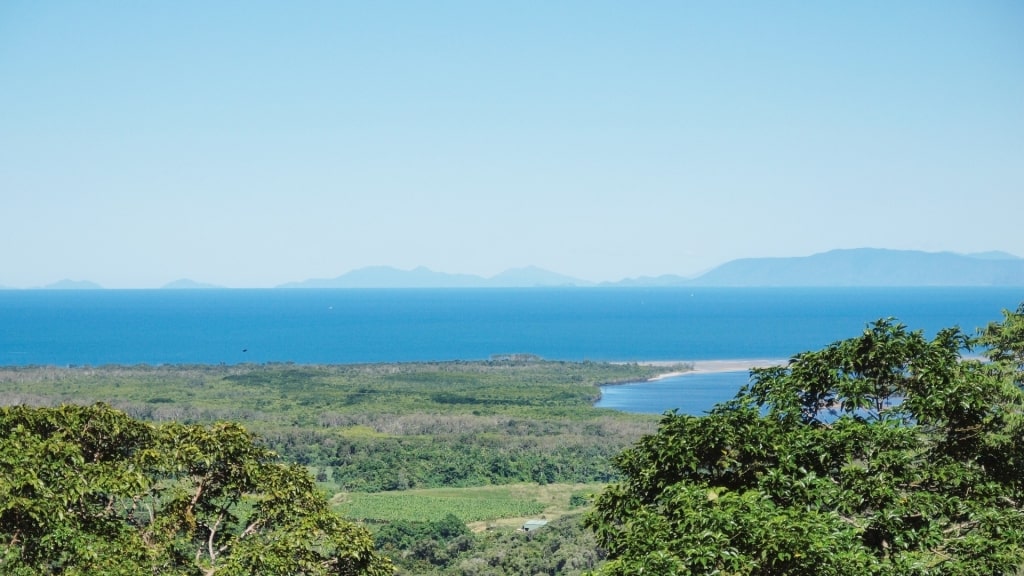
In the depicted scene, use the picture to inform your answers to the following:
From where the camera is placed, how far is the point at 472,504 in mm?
49094

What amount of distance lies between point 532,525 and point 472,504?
6.62 meters

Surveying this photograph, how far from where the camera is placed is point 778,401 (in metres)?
10.1

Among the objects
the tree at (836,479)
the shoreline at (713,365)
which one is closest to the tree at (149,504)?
the tree at (836,479)

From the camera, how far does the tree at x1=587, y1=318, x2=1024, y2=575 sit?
7348 mm

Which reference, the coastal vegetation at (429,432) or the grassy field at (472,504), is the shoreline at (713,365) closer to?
the coastal vegetation at (429,432)

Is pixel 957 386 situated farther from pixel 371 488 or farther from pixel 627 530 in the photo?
pixel 371 488

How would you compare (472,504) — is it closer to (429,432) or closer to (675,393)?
(429,432)

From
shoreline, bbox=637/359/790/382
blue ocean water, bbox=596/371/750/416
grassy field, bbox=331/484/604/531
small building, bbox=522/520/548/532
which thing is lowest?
grassy field, bbox=331/484/604/531

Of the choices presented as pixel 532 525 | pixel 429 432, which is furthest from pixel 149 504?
pixel 429 432

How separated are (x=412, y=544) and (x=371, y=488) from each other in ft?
50.0

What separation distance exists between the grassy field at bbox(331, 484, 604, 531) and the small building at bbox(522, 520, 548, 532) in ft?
2.30

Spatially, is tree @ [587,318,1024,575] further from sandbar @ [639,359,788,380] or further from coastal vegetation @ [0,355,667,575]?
sandbar @ [639,359,788,380]

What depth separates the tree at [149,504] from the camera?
9.20 m

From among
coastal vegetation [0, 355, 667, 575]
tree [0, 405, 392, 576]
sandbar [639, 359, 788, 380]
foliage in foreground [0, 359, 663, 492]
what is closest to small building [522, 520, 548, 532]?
coastal vegetation [0, 355, 667, 575]
